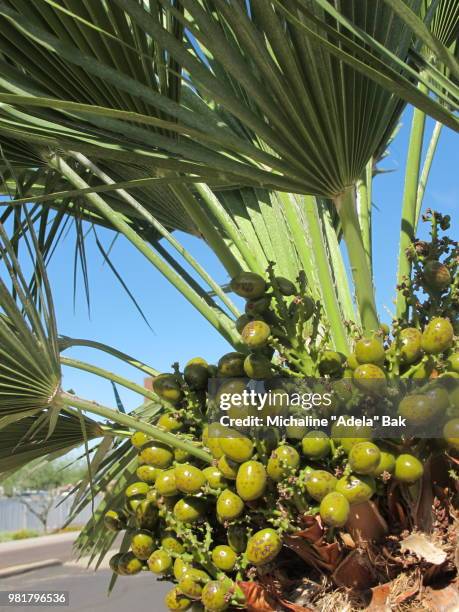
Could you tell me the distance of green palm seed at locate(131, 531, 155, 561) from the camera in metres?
1.76

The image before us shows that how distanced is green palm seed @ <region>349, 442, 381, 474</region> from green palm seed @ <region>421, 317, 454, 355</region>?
0.85ft

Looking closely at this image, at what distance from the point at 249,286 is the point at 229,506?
517mm

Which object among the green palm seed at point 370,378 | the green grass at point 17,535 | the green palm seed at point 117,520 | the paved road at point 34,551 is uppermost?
the green palm seed at point 370,378

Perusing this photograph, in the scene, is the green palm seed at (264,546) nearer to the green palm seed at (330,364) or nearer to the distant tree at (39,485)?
the green palm seed at (330,364)

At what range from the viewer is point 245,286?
5.30ft

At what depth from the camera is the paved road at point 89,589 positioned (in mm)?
10773

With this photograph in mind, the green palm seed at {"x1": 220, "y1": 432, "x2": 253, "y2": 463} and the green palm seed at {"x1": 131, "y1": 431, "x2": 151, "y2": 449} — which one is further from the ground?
the green palm seed at {"x1": 131, "y1": 431, "x2": 151, "y2": 449}

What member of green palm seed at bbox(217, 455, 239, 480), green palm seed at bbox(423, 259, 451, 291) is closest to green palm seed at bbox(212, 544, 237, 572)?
green palm seed at bbox(217, 455, 239, 480)

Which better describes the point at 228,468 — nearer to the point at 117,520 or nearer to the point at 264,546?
the point at 264,546

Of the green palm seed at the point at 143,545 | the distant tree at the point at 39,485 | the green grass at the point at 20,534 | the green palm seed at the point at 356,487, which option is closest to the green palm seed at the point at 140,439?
the green palm seed at the point at 143,545

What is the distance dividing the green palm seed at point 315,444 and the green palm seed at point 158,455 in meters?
0.39

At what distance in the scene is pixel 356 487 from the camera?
4.70 feet

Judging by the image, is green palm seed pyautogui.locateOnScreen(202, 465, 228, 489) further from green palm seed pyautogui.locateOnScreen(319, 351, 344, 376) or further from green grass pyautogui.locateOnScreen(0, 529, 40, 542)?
green grass pyautogui.locateOnScreen(0, 529, 40, 542)

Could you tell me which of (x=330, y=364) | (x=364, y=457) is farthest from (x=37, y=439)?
(x=364, y=457)
